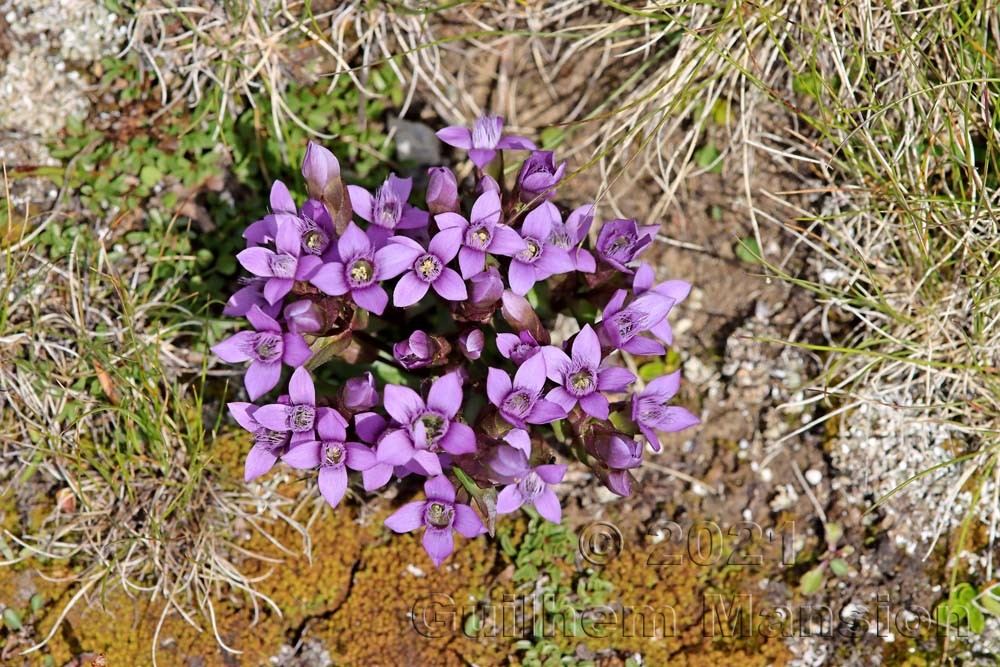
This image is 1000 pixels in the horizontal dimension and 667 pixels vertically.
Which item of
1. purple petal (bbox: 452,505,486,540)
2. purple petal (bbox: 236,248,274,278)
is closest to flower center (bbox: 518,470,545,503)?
purple petal (bbox: 452,505,486,540)

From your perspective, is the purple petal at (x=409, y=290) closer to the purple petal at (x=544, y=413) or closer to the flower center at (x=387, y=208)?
the flower center at (x=387, y=208)

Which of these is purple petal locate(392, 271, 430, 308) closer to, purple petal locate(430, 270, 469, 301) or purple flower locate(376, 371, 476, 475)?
purple petal locate(430, 270, 469, 301)

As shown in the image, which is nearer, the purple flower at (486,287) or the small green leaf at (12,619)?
the purple flower at (486,287)

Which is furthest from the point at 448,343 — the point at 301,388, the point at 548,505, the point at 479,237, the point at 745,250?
the point at 745,250

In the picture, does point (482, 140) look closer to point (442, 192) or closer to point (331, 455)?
point (442, 192)

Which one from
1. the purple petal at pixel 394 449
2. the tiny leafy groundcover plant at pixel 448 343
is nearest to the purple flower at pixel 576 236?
the tiny leafy groundcover plant at pixel 448 343
